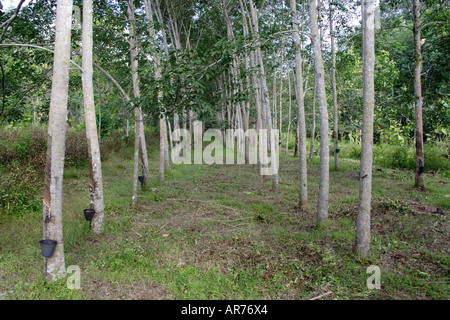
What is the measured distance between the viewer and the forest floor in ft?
12.1

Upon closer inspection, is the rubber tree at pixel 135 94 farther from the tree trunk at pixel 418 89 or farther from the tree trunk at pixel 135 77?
the tree trunk at pixel 418 89

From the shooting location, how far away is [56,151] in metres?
3.82

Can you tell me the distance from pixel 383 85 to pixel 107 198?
472 inches

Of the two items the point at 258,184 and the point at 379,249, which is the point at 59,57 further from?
the point at 258,184

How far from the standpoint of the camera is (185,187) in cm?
1034

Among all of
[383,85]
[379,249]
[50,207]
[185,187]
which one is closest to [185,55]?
[50,207]

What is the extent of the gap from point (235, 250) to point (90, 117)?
11.8 feet

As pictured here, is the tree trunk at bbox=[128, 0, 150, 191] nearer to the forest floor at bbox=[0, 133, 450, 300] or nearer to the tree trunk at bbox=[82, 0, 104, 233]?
the forest floor at bbox=[0, 133, 450, 300]

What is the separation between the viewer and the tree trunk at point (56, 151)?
378cm

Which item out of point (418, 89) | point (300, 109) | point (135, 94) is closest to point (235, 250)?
point (300, 109)

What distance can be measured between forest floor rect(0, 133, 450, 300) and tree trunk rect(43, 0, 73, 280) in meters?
0.28

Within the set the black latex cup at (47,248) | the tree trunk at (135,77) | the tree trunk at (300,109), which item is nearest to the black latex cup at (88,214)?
the black latex cup at (47,248)

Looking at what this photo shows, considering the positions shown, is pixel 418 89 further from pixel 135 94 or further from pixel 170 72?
pixel 135 94

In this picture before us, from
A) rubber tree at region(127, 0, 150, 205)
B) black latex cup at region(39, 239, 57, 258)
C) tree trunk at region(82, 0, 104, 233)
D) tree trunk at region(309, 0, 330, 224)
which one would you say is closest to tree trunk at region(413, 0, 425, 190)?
tree trunk at region(309, 0, 330, 224)
